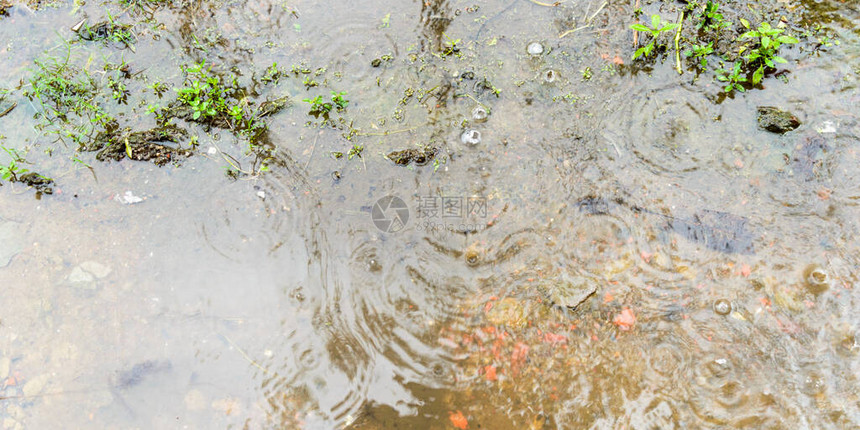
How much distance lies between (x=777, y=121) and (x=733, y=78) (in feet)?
1.50

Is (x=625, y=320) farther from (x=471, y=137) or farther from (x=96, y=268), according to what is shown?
(x=96, y=268)

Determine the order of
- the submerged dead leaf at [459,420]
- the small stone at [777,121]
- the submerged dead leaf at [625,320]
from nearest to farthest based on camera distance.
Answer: the submerged dead leaf at [459,420] < the submerged dead leaf at [625,320] < the small stone at [777,121]

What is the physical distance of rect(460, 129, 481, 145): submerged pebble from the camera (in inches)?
137

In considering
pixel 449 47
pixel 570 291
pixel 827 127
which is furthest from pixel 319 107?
pixel 827 127

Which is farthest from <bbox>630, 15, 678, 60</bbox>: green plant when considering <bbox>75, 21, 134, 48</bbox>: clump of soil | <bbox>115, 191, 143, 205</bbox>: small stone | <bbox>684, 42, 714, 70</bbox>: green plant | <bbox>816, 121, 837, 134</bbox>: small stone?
<bbox>75, 21, 134, 48</bbox>: clump of soil

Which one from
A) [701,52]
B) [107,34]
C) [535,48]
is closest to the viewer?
[701,52]

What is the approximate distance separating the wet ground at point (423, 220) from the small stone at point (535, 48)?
0.01 metres

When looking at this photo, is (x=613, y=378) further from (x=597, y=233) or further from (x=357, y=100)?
(x=357, y=100)

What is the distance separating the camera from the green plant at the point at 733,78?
3.52 meters

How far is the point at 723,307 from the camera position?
298cm

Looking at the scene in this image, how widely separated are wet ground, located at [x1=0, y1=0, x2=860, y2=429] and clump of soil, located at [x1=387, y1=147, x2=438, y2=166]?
0.02m

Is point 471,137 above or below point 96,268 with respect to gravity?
above

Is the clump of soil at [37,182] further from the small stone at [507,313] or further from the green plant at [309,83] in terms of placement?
the small stone at [507,313]

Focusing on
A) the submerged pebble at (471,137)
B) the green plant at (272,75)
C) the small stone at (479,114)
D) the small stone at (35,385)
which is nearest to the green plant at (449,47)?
the small stone at (479,114)
